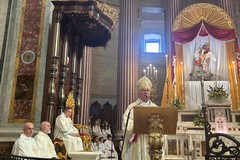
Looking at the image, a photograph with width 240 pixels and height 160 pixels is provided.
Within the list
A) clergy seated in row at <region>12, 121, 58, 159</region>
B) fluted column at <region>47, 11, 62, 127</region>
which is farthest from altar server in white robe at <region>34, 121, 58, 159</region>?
fluted column at <region>47, 11, 62, 127</region>

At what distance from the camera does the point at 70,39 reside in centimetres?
784

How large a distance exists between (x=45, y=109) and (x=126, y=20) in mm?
9271

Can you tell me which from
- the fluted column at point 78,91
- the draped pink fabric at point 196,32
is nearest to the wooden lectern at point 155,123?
the fluted column at point 78,91

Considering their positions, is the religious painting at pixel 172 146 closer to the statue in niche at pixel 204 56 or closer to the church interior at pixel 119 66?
the church interior at pixel 119 66

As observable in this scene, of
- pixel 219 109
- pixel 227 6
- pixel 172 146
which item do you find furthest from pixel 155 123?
pixel 227 6

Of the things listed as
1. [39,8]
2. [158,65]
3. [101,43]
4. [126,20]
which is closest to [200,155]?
[101,43]

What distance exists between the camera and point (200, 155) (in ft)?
26.4

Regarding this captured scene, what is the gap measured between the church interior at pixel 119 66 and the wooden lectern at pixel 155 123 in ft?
1.52

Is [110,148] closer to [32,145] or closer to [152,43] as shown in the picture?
[32,145]

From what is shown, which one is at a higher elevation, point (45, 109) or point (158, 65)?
point (158, 65)

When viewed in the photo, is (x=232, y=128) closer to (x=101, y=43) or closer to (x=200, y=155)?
(x=200, y=155)

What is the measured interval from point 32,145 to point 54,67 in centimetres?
207

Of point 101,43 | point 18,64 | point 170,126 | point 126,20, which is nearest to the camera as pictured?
point 170,126

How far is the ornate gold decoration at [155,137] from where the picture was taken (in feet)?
11.5
